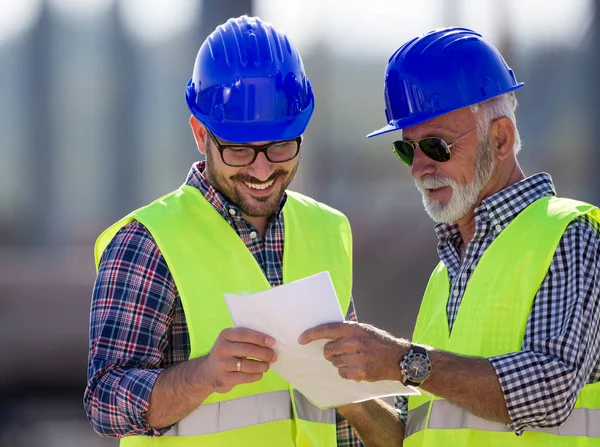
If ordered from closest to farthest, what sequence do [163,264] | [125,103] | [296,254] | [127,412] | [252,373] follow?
[252,373]
[127,412]
[163,264]
[296,254]
[125,103]

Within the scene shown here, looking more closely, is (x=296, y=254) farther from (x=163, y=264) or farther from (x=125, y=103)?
(x=125, y=103)

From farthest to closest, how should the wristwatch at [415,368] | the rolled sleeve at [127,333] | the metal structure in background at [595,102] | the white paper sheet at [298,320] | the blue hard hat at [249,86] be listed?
the metal structure in background at [595,102]
the blue hard hat at [249,86]
the rolled sleeve at [127,333]
the wristwatch at [415,368]
the white paper sheet at [298,320]

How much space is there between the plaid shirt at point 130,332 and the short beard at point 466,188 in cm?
77

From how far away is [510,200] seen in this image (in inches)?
100

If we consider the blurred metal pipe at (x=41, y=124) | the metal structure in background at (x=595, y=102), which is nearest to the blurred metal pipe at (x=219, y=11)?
the blurred metal pipe at (x=41, y=124)

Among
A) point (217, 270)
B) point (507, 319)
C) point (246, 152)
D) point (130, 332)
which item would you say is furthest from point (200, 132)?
point (507, 319)

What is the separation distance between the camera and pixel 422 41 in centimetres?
266

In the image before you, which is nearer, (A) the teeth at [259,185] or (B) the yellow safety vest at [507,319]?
(B) the yellow safety vest at [507,319]

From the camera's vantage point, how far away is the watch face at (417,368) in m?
2.15

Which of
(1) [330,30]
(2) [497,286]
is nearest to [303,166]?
(1) [330,30]

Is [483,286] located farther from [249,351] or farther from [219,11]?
[219,11]

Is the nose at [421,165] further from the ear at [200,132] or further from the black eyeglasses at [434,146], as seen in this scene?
the ear at [200,132]

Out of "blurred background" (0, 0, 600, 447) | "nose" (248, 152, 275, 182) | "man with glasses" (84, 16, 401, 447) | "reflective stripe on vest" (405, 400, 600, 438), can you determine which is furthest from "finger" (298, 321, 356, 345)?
"blurred background" (0, 0, 600, 447)

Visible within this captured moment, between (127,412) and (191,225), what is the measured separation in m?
0.52
